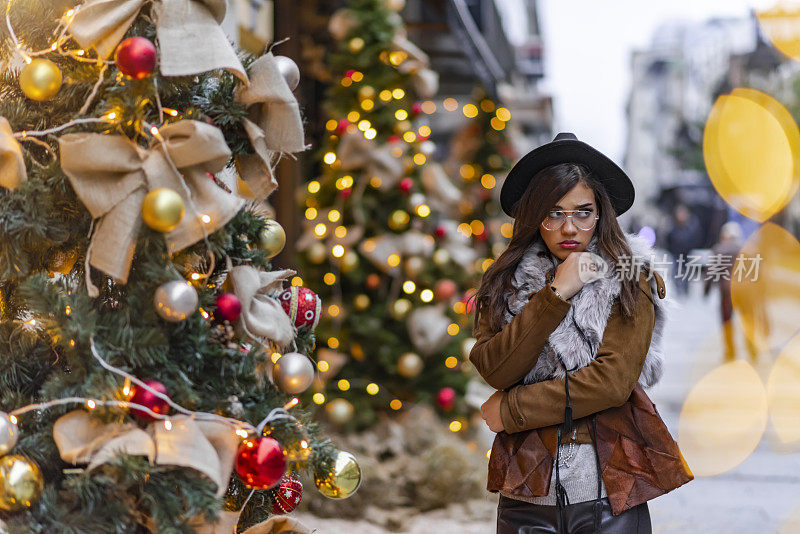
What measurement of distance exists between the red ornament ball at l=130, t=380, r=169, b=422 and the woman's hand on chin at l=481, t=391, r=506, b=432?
0.87 metres

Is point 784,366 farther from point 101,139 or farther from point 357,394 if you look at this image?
point 101,139

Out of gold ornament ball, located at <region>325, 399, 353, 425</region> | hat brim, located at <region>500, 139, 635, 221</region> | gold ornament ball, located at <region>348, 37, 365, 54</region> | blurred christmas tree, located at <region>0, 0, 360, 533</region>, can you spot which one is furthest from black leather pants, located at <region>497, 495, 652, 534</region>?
gold ornament ball, located at <region>348, 37, 365, 54</region>

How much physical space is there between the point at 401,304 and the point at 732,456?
9.77 ft

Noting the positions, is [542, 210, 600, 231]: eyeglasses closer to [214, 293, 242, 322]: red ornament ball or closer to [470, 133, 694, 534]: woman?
[470, 133, 694, 534]: woman

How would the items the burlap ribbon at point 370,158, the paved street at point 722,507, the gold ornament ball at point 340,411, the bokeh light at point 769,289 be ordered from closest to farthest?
the paved street at point 722,507, the gold ornament ball at point 340,411, the burlap ribbon at point 370,158, the bokeh light at point 769,289

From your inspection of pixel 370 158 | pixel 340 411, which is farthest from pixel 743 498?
pixel 370 158

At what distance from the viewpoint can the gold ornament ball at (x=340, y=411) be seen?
16.2 feet

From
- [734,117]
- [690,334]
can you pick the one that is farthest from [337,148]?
[734,117]

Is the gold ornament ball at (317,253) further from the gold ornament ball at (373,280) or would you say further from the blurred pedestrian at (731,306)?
the blurred pedestrian at (731,306)

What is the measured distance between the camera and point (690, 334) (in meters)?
12.9

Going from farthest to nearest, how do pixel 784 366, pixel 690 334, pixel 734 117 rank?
pixel 734 117 < pixel 690 334 < pixel 784 366

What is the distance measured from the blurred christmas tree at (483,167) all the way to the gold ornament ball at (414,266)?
209 centimetres

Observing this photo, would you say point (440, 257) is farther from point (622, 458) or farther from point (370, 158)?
point (622, 458)

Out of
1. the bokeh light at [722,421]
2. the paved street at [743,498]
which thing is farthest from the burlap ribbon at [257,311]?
the bokeh light at [722,421]
